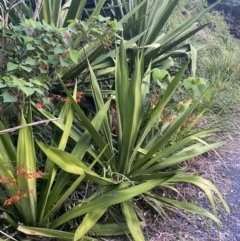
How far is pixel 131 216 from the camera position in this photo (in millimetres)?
2158

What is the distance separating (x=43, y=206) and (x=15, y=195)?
18 cm

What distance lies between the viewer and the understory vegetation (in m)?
1.98

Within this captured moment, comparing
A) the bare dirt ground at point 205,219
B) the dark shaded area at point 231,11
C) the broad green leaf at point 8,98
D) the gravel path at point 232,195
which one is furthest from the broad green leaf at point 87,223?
the dark shaded area at point 231,11

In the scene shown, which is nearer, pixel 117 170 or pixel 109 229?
pixel 109 229

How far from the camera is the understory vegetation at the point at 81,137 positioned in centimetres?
198

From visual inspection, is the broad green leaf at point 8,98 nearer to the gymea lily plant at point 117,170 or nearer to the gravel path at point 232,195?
the gymea lily plant at point 117,170

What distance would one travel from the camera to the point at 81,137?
7.51 feet

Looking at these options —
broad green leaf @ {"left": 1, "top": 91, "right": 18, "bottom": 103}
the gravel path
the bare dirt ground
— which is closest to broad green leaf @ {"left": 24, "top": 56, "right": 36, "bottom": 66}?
broad green leaf @ {"left": 1, "top": 91, "right": 18, "bottom": 103}

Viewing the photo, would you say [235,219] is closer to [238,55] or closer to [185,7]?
[238,55]

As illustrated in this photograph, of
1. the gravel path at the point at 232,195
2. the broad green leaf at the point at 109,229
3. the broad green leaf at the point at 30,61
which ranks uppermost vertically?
the broad green leaf at the point at 30,61

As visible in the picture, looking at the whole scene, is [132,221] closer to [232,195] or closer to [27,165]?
[27,165]

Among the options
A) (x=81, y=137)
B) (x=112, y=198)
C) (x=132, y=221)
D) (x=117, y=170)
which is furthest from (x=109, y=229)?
(x=81, y=137)

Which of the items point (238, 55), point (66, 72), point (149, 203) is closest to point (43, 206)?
point (149, 203)

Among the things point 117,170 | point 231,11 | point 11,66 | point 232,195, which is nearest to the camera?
point 11,66
